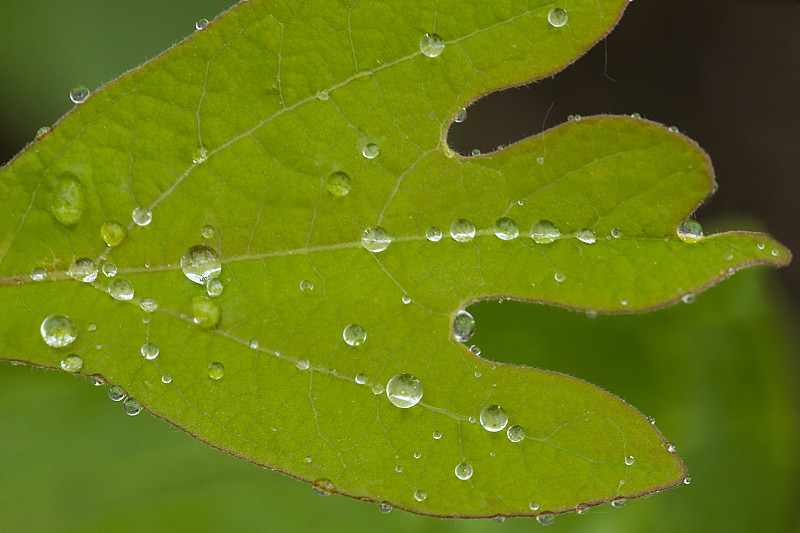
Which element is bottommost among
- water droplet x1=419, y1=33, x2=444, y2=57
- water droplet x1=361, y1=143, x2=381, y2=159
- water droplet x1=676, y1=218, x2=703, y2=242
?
water droplet x1=676, y1=218, x2=703, y2=242

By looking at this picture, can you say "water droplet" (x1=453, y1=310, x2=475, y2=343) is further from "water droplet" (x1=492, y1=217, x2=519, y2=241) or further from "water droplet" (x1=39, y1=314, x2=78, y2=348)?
"water droplet" (x1=39, y1=314, x2=78, y2=348)

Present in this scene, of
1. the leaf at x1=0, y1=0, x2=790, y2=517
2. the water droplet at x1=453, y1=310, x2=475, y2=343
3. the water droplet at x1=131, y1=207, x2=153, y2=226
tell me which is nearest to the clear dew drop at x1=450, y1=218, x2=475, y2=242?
the leaf at x1=0, y1=0, x2=790, y2=517

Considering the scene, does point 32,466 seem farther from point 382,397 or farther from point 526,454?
point 526,454

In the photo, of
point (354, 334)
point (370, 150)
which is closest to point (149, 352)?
point (354, 334)

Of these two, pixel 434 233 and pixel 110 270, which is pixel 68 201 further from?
pixel 434 233

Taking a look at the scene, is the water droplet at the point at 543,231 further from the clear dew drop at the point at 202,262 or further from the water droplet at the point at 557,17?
the clear dew drop at the point at 202,262

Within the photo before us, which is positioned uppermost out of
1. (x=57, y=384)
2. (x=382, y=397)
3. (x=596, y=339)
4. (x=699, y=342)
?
(x=382, y=397)

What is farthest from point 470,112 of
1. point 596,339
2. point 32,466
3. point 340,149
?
point 32,466

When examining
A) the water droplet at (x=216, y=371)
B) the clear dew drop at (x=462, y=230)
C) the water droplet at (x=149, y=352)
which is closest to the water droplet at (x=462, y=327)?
the clear dew drop at (x=462, y=230)
